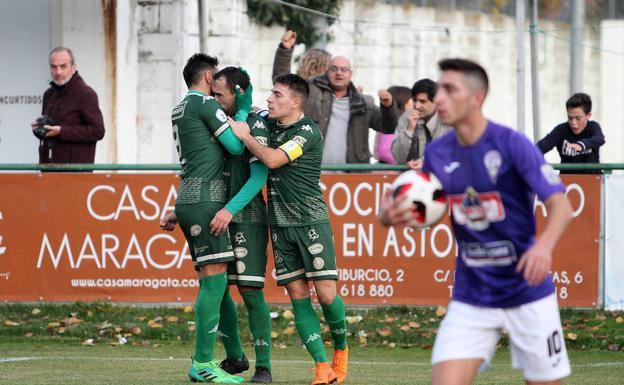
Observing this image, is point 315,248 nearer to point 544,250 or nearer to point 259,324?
point 259,324

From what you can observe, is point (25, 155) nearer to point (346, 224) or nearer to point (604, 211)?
point (346, 224)

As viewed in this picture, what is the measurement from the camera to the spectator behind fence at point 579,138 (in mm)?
14836

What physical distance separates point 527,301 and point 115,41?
41.4 ft

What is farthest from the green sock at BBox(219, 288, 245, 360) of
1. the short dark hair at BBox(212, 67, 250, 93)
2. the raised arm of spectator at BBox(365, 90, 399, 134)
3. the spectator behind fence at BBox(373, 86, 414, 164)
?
the spectator behind fence at BBox(373, 86, 414, 164)

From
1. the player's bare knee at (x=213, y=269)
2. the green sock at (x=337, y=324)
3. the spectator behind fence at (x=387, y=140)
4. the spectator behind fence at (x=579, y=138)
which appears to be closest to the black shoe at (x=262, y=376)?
the green sock at (x=337, y=324)

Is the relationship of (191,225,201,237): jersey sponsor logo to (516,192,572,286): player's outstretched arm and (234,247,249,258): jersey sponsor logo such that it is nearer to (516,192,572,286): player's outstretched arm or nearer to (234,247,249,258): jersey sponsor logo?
(234,247,249,258): jersey sponsor logo

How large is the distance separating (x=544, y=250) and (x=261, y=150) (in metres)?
3.77

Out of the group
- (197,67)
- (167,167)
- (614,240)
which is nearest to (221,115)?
(197,67)

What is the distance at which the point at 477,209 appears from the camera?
7.09 meters

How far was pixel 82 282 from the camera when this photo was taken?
48.4 feet

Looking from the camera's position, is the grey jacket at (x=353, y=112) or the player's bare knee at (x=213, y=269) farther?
the grey jacket at (x=353, y=112)

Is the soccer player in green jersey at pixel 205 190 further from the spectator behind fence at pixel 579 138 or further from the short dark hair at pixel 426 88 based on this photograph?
the spectator behind fence at pixel 579 138

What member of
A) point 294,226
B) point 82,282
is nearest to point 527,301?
point 294,226

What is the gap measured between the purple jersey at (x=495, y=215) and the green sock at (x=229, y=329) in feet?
12.9
